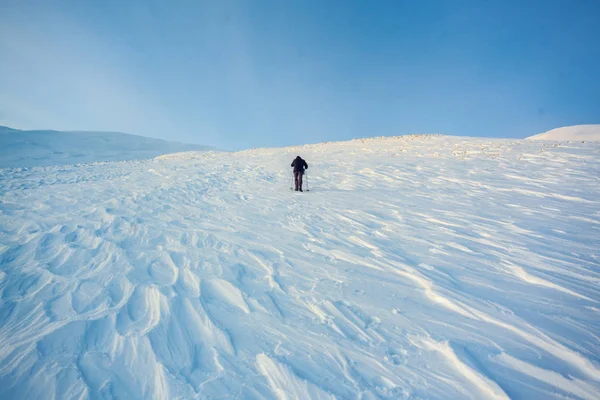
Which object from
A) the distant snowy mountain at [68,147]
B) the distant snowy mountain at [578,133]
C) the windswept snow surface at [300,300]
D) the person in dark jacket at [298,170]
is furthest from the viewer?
the distant snowy mountain at [68,147]

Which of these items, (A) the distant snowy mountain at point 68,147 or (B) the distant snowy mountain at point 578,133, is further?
(A) the distant snowy mountain at point 68,147

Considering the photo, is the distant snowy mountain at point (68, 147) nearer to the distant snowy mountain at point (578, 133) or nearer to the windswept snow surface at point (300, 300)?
the windswept snow surface at point (300, 300)

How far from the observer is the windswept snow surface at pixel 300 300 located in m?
2.47

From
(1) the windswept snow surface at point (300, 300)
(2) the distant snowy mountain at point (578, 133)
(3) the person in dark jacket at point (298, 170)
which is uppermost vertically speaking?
(2) the distant snowy mountain at point (578, 133)

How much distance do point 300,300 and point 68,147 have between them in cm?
5487

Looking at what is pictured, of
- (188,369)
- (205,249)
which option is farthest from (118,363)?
(205,249)

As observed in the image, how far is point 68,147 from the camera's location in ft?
140

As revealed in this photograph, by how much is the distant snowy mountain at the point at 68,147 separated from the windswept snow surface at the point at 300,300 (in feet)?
122

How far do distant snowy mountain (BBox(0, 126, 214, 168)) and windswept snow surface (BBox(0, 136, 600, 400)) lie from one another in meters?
37.3

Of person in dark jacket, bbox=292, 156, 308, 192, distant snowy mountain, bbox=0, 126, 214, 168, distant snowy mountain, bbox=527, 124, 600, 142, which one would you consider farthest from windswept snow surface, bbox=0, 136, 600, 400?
distant snowy mountain, bbox=0, 126, 214, 168

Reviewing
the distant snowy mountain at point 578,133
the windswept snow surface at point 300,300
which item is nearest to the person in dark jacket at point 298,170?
the windswept snow surface at point 300,300

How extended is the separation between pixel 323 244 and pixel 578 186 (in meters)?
9.60

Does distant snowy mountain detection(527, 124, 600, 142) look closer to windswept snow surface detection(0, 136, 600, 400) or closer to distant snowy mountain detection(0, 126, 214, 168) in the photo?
windswept snow surface detection(0, 136, 600, 400)

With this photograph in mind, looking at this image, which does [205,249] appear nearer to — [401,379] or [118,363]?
[118,363]
